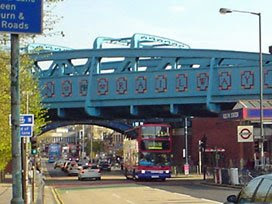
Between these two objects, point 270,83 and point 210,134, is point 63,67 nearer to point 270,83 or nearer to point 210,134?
point 210,134

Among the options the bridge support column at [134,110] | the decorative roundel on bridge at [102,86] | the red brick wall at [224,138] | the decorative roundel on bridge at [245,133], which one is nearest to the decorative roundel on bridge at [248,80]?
the red brick wall at [224,138]

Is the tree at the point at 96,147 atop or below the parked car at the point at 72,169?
atop

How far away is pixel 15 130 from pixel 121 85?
52402 millimetres

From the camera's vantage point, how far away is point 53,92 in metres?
65.1

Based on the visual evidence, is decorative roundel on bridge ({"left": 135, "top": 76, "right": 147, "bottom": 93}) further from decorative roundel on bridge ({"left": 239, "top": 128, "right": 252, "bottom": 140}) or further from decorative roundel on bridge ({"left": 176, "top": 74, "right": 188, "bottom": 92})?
decorative roundel on bridge ({"left": 239, "top": 128, "right": 252, "bottom": 140})

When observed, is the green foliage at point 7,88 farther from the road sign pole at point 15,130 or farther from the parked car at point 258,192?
the parked car at point 258,192

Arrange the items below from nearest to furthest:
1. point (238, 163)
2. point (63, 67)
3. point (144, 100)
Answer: point (144, 100), point (238, 163), point (63, 67)

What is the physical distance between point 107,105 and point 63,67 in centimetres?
1040

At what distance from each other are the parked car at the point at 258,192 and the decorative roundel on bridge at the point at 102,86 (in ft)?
170

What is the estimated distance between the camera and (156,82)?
60781 mm

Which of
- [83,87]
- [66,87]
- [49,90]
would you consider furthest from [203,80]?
[49,90]

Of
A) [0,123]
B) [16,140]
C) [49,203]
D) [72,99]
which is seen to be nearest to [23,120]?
[0,123]

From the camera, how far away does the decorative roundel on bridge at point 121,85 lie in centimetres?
6210

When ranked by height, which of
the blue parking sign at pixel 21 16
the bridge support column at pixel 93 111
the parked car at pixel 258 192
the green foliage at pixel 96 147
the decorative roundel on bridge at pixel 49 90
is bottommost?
the parked car at pixel 258 192
